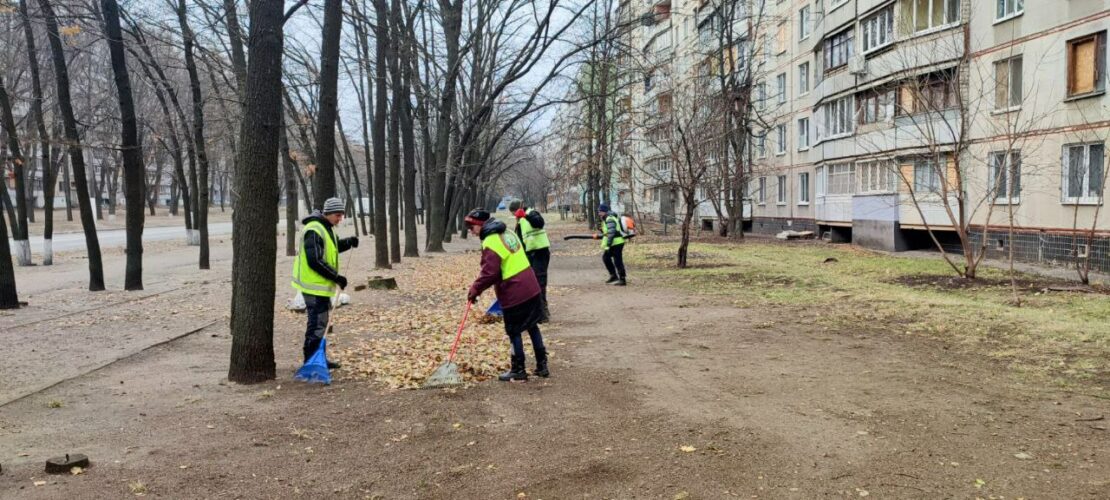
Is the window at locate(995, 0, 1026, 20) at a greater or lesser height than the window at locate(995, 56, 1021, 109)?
greater

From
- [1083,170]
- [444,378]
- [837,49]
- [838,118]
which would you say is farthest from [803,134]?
[444,378]

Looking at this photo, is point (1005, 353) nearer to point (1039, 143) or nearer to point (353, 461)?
point (353, 461)

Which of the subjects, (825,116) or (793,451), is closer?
(793,451)

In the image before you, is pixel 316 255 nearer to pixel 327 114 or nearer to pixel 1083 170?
pixel 327 114

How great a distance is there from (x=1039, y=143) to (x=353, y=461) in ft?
67.9

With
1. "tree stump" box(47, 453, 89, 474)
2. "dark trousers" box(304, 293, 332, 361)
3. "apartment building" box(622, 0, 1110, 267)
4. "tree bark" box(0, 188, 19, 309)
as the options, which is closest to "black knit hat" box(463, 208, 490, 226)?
"dark trousers" box(304, 293, 332, 361)

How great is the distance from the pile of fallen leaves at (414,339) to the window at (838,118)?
20071mm

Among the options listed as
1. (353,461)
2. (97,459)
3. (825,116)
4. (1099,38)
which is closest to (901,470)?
(353,461)

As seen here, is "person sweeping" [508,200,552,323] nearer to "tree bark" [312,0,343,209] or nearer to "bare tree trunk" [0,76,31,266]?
"tree bark" [312,0,343,209]

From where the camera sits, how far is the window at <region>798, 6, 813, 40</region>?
37.0 meters

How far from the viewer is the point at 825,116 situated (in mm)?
32656

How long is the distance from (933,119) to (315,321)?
844 inches

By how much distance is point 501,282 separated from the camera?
7.31 meters

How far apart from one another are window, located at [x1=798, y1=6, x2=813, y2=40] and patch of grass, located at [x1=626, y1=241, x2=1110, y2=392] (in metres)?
17.7
